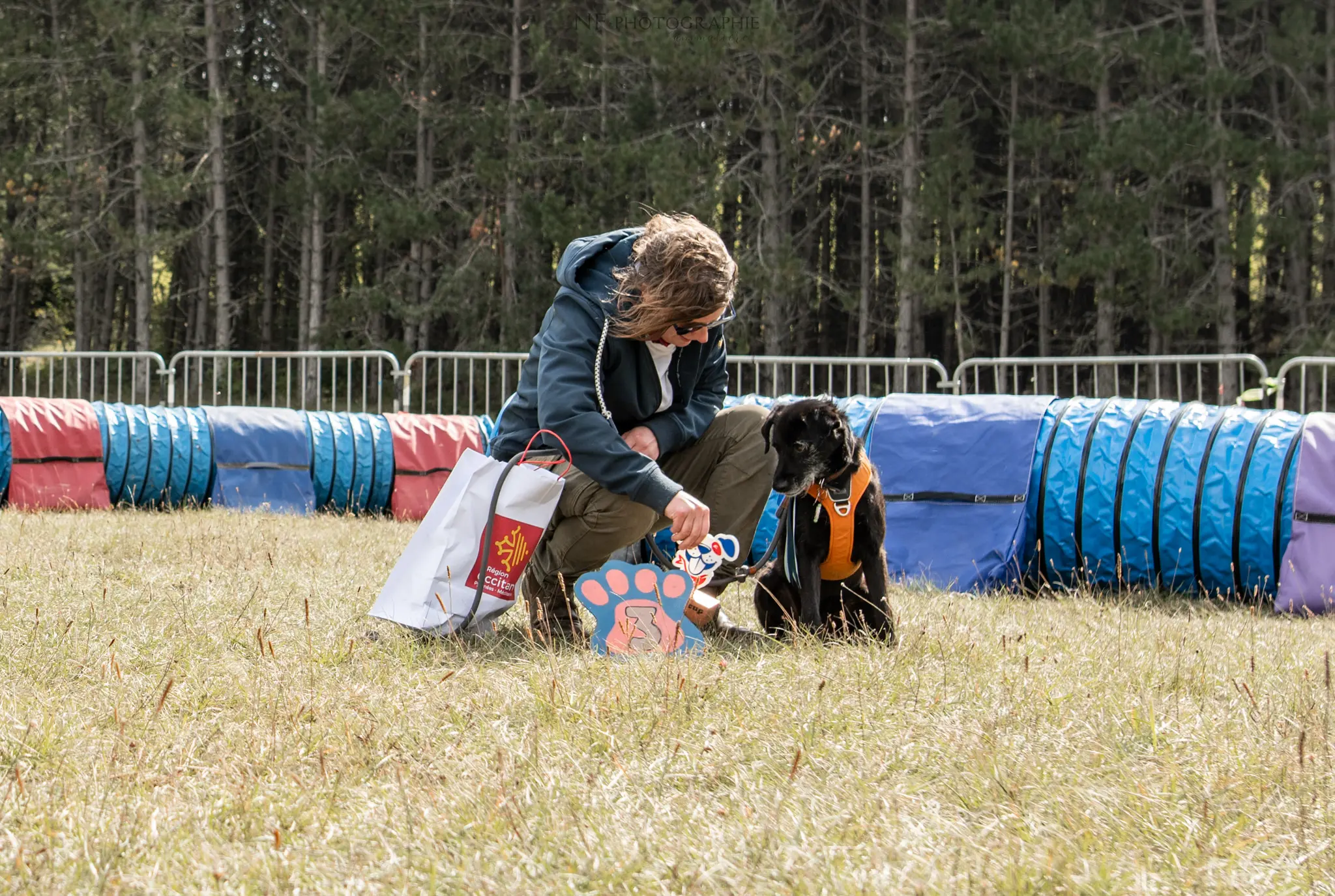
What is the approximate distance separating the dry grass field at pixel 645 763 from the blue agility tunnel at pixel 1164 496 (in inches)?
51.9

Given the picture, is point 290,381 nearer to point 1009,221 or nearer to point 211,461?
point 211,461

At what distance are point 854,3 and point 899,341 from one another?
6109 mm

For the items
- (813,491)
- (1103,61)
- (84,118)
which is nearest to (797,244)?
(1103,61)

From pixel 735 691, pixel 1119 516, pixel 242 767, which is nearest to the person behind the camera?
pixel 242 767

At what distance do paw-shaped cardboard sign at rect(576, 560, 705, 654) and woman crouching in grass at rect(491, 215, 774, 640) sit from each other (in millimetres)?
185

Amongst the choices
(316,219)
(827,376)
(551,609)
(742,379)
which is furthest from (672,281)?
(316,219)

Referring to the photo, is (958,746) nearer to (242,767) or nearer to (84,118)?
(242,767)

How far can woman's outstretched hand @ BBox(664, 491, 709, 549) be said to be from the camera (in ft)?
10.1

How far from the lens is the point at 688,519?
3074 mm

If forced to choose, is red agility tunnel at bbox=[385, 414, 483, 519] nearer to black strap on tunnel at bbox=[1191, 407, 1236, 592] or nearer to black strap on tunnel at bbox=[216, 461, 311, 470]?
black strap on tunnel at bbox=[216, 461, 311, 470]

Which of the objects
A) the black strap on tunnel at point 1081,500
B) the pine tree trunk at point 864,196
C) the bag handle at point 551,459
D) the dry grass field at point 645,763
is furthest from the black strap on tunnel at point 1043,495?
the pine tree trunk at point 864,196

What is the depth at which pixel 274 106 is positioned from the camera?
62.7 ft

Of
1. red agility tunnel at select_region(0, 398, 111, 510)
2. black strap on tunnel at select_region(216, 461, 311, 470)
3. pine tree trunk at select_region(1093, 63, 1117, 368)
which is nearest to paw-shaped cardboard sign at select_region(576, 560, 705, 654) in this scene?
black strap on tunnel at select_region(216, 461, 311, 470)

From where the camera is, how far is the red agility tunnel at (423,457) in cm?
793
